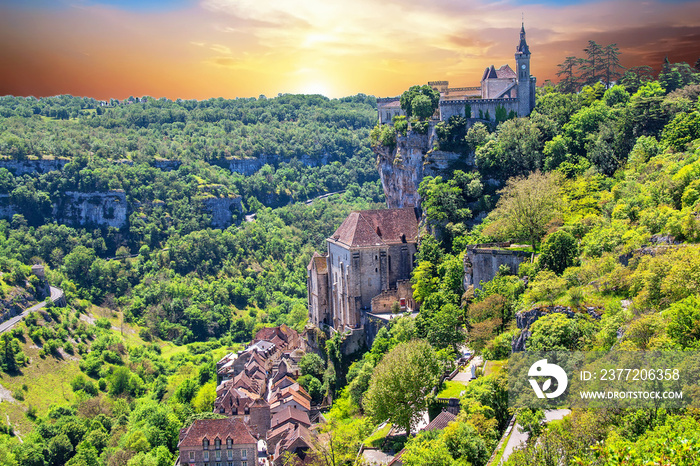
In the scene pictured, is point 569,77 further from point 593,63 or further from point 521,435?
point 521,435

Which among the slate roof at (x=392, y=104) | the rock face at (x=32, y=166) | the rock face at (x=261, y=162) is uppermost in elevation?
the slate roof at (x=392, y=104)

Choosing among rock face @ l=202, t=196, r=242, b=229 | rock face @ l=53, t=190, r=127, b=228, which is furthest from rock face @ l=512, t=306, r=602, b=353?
rock face @ l=202, t=196, r=242, b=229

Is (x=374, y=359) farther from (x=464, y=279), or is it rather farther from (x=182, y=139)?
(x=182, y=139)

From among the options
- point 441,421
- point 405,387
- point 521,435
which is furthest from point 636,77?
point 521,435

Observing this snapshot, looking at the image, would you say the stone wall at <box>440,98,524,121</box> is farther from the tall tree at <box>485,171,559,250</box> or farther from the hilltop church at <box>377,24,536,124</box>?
the tall tree at <box>485,171,559,250</box>

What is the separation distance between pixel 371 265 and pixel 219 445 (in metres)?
18.0

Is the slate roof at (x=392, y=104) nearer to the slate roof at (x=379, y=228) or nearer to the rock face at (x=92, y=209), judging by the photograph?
the slate roof at (x=379, y=228)

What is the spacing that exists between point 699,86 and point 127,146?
408ft

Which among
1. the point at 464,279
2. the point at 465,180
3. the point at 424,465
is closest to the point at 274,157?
the point at 465,180

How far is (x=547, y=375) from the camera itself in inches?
1088

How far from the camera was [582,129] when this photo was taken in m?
54.8

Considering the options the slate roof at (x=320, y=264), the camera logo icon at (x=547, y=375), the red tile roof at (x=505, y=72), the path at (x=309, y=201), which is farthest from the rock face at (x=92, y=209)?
the camera logo icon at (x=547, y=375)

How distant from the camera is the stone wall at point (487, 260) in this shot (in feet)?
143

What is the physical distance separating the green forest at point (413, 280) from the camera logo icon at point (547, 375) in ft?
4.00
